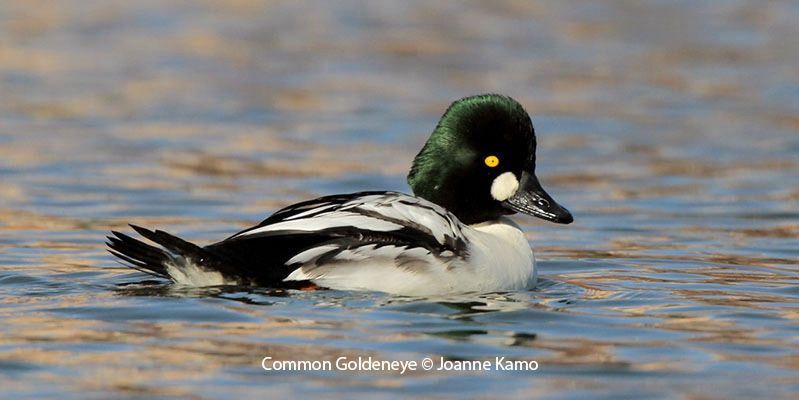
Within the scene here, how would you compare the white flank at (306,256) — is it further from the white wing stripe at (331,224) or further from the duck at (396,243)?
the white wing stripe at (331,224)

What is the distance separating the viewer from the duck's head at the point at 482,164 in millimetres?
9742

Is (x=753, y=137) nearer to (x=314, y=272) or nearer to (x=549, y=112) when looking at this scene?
(x=549, y=112)

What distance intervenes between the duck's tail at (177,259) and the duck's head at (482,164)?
1.58m

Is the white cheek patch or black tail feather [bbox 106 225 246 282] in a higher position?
the white cheek patch

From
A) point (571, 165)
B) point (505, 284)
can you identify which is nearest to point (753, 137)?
point (571, 165)

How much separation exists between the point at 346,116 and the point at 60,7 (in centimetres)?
671

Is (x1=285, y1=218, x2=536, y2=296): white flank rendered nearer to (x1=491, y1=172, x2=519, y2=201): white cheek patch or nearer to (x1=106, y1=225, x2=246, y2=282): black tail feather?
(x1=106, y1=225, x2=246, y2=282): black tail feather

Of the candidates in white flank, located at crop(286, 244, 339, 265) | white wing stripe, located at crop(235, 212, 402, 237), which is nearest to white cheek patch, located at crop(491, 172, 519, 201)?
white wing stripe, located at crop(235, 212, 402, 237)

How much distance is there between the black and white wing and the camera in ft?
29.3

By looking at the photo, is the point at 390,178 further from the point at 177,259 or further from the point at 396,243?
the point at 177,259

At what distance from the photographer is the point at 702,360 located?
308 inches

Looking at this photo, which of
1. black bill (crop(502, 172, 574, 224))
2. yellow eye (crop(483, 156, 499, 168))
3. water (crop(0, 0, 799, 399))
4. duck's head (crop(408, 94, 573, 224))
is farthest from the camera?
black bill (crop(502, 172, 574, 224))

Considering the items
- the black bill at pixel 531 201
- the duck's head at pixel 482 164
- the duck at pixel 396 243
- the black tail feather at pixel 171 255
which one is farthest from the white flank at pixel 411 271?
the black bill at pixel 531 201

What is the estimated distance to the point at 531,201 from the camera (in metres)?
10.1
